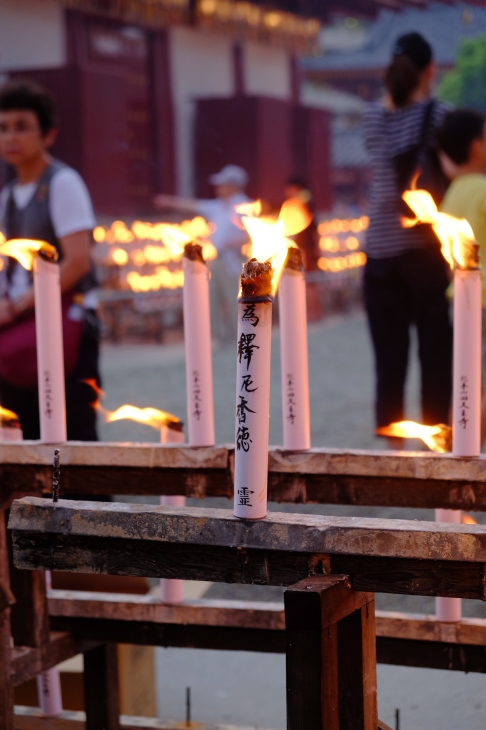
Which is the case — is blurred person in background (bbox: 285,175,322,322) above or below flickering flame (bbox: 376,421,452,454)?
above

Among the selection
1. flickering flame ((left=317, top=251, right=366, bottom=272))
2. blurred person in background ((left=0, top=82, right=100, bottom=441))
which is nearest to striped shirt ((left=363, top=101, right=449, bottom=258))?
blurred person in background ((left=0, top=82, right=100, bottom=441))

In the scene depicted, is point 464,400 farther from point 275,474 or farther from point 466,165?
point 466,165

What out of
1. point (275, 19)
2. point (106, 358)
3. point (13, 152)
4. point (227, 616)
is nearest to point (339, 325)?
point (106, 358)

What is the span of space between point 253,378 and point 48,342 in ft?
2.11

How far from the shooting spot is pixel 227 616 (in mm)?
2049

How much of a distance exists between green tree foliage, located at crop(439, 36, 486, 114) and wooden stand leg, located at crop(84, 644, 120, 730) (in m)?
15.9

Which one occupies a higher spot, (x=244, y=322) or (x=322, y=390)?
(x=244, y=322)

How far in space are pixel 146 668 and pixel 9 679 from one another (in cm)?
71

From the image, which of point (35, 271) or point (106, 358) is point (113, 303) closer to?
point (106, 358)

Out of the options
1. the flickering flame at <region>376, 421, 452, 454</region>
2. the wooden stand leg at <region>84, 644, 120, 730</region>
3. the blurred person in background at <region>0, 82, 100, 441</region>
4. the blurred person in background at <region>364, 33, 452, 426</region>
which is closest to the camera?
the flickering flame at <region>376, 421, 452, 454</region>

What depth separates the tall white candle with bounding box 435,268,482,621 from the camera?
5.48 feet

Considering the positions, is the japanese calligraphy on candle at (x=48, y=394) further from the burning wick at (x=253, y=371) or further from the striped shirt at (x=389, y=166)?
the striped shirt at (x=389, y=166)

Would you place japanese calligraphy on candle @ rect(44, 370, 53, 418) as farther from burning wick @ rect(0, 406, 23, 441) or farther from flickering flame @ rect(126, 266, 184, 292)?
flickering flame @ rect(126, 266, 184, 292)

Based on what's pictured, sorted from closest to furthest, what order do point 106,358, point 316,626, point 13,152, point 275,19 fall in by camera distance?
1. point 316,626
2. point 13,152
3. point 106,358
4. point 275,19
